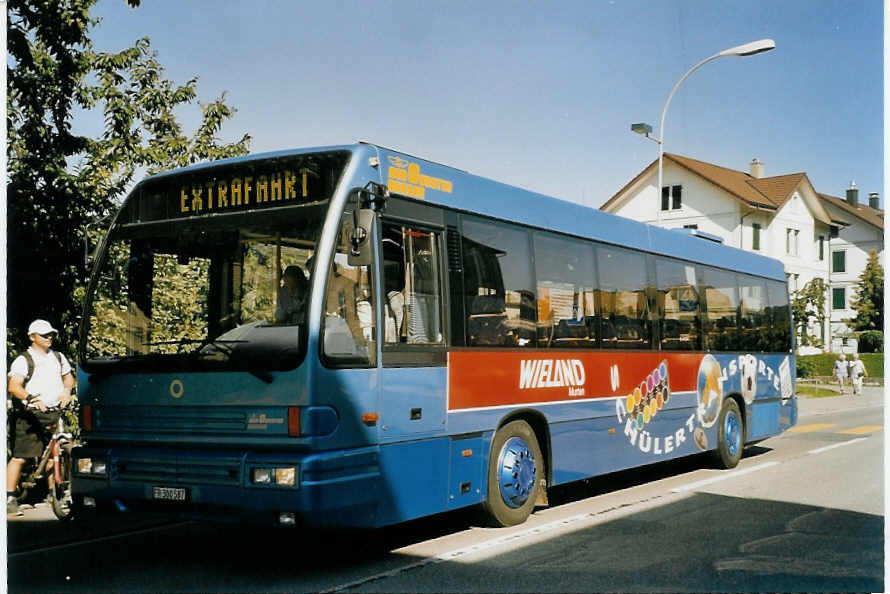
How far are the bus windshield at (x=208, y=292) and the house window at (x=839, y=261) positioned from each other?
198 feet

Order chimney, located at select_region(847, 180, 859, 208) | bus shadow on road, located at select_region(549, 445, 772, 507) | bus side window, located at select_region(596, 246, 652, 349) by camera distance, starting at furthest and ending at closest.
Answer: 1. chimney, located at select_region(847, 180, 859, 208)
2. bus shadow on road, located at select_region(549, 445, 772, 507)
3. bus side window, located at select_region(596, 246, 652, 349)

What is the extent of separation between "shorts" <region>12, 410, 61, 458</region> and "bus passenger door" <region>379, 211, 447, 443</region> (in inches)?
160

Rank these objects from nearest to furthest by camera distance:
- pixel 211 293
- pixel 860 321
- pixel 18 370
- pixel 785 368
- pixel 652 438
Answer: pixel 211 293 < pixel 18 370 < pixel 652 438 < pixel 785 368 < pixel 860 321

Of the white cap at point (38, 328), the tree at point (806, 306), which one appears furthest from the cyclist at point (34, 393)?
the tree at point (806, 306)

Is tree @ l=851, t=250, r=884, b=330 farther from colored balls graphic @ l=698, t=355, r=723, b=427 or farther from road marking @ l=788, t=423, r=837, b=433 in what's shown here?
colored balls graphic @ l=698, t=355, r=723, b=427

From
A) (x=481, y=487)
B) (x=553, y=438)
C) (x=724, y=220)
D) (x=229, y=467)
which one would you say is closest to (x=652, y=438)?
(x=553, y=438)

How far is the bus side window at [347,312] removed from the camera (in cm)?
653

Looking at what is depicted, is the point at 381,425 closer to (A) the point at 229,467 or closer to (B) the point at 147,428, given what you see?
(A) the point at 229,467

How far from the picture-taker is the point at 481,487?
26.5 ft

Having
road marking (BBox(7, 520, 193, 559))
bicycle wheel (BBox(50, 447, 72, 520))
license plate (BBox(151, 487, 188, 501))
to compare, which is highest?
license plate (BBox(151, 487, 188, 501))

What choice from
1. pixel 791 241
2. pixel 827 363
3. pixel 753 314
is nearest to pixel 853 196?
pixel 791 241

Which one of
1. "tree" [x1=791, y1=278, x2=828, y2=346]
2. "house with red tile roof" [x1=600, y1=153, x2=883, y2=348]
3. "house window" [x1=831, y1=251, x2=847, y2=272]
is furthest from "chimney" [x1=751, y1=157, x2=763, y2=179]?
"tree" [x1=791, y1=278, x2=828, y2=346]

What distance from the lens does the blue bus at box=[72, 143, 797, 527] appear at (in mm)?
6465

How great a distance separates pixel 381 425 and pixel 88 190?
631cm
